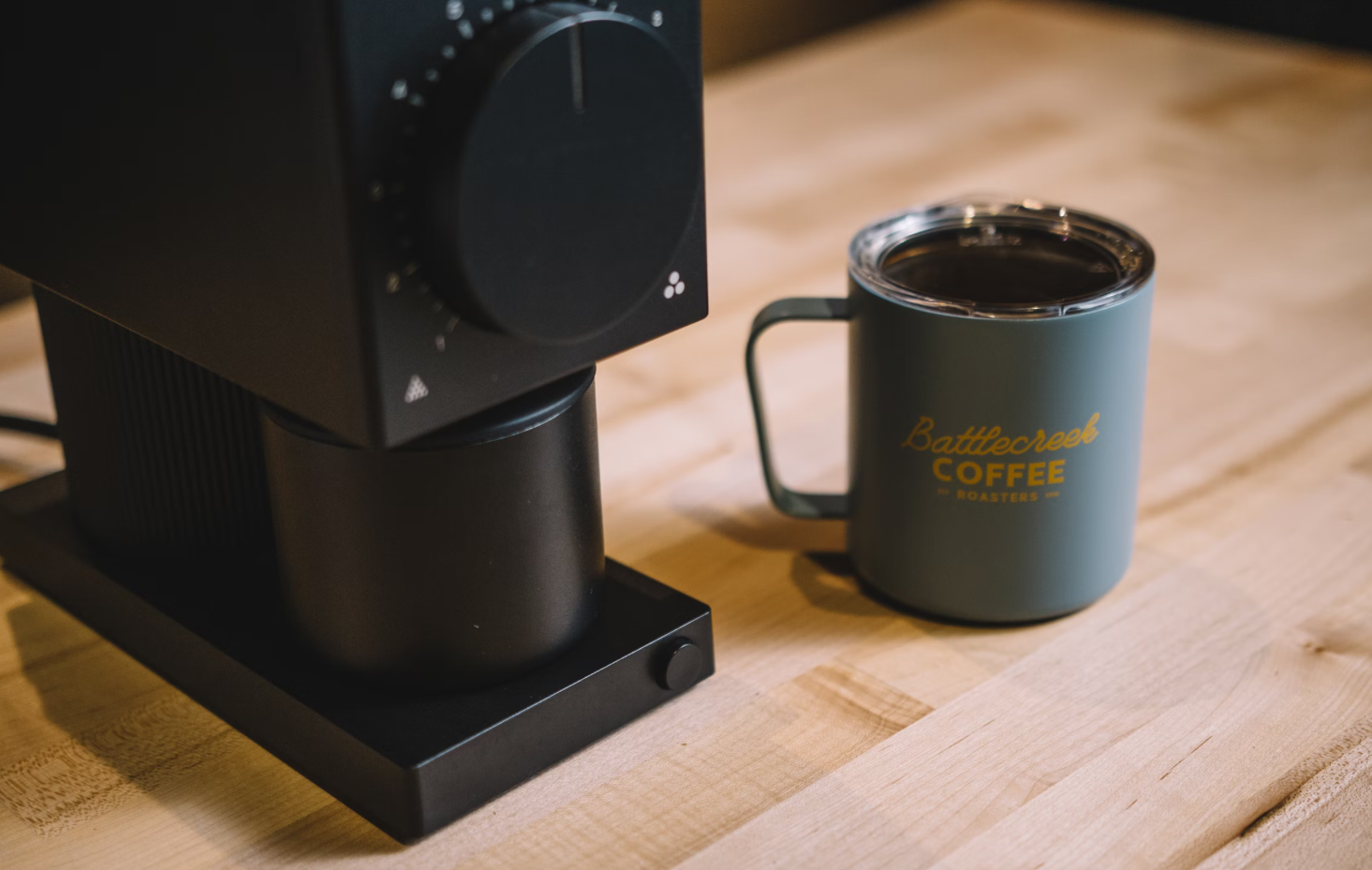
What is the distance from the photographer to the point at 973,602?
1.93 ft

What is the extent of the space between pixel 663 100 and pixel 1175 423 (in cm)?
42

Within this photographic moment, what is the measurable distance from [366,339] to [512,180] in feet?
0.19

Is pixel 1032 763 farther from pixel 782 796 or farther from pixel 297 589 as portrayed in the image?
pixel 297 589

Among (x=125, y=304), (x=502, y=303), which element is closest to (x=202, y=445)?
(x=125, y=304)

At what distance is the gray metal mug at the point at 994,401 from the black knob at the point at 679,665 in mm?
95

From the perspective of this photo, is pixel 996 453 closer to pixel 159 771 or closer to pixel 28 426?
pixel 159 771

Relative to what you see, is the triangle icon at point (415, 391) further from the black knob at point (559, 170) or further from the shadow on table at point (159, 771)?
the shadow on table at point (159, 771)

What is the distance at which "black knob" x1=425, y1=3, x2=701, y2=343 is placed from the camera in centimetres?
40

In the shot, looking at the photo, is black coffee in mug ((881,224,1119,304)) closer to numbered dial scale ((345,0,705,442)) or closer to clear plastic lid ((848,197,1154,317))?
clear plastic lid ((848,197,1154,317))

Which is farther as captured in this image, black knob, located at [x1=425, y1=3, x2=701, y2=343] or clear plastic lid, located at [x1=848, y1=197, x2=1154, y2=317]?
clear plastic lid, located at [x1=848, y1=197, x2=1154, y2=317]

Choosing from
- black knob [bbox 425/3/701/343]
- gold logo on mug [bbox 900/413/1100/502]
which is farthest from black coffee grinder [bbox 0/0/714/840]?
gold logo on mug [bbox 900/413/1100/502]

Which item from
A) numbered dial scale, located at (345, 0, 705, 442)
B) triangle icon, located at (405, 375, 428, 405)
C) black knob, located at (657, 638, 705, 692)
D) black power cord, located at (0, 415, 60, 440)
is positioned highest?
numbered dial scale, located at (345, 0, 705, 442)

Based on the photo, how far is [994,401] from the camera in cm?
54

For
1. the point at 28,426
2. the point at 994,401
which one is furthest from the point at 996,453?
the point at 28,426
